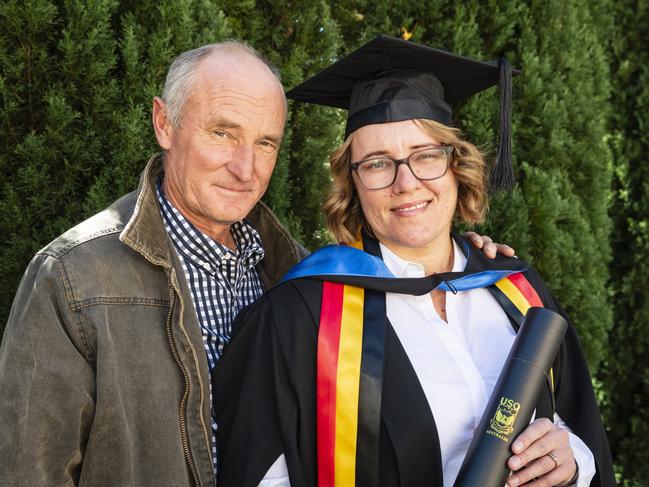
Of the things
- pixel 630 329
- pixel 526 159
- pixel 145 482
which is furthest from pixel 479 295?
pixel 630 329

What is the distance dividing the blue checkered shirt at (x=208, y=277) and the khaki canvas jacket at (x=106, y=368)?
0.15 m

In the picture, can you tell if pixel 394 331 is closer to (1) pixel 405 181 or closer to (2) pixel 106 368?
(1) pixel 405 181

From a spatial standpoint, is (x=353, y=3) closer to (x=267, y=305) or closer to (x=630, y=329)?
(x=267, y=305)

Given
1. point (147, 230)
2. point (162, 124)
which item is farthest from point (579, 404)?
point (162, 124)

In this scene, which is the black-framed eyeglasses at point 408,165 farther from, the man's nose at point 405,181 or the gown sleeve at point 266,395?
the gown sleeve at point 266,395

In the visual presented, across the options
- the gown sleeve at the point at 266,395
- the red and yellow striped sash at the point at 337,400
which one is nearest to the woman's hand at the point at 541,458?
the red and yellow striped sash at the point at 337,400

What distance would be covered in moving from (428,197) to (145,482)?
134 cm

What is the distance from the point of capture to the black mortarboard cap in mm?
2551

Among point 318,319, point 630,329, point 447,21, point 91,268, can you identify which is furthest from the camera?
point 630,329

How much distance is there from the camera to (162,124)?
8.52 feet

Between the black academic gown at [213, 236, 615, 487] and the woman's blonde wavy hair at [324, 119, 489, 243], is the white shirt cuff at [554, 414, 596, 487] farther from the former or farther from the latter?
the woman's blonde wavy hair at [324, 119, 489, 243]

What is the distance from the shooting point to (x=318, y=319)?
239 centimetres

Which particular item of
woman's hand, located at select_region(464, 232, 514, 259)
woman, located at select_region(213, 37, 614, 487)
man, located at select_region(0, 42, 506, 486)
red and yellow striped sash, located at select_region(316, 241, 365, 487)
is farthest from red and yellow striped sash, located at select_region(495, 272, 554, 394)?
man, located at select_region(0, 42, 506, 486)

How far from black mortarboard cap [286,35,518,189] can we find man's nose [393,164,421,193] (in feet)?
0.64
